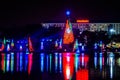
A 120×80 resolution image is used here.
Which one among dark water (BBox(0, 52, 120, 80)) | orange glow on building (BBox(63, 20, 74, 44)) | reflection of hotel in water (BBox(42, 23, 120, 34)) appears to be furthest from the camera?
reflection of hotel in water (BBox(42, 23, 120, 34))

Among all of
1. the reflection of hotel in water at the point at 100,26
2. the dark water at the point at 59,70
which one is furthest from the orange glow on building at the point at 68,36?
the dark water at the point at 59,70

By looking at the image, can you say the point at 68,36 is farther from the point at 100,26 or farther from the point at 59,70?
the point at 59,70

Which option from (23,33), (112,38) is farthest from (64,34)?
(112,38)

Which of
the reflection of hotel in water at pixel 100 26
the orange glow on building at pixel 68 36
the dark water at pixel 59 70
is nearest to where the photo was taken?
the dark water at pixel 59 70

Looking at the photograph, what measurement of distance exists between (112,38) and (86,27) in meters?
24.9

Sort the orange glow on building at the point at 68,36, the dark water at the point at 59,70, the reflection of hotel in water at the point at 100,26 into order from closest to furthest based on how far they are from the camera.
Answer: the dark water at the point at 59,70, the orange glow on building at the point at 68,36, the reflection of hotel in water at the point at 100,26

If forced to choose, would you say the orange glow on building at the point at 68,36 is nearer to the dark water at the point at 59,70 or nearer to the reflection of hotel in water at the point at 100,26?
the reflection of hotel in water at the point at 100,26

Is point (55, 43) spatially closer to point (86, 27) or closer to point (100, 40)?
point (100, 40)

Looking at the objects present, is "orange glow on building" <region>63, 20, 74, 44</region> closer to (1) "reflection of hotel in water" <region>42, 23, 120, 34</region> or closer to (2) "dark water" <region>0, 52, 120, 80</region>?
(1) "reflection of hotel in water" <region>42, 23, 120, 34</region>

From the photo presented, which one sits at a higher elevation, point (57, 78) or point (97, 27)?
point (97, 27)

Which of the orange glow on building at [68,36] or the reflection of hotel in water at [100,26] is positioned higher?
the reflection of hotel in water at [100,26]

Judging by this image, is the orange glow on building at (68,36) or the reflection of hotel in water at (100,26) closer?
the orange glow on building at (68,36)

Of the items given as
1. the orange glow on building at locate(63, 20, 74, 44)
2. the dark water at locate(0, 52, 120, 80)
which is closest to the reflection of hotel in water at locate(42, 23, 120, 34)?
the orange glow on building at locate(63, 20, 74, 44)

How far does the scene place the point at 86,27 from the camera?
116875 mm
